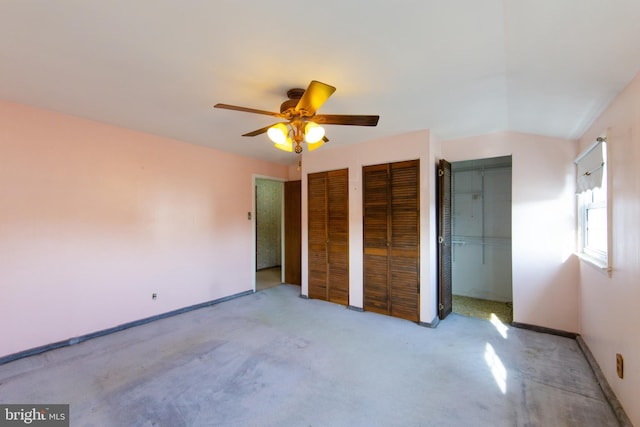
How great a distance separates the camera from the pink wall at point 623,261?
1.65 meters

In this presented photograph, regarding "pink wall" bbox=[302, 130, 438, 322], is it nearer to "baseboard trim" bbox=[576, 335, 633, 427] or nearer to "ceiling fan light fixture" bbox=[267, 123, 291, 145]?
"baseboard trim" bbox=[576, 335, 633, 427]

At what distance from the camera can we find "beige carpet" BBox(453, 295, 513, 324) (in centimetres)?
357

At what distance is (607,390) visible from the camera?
6.50 feet

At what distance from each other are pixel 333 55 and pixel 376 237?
2.45m

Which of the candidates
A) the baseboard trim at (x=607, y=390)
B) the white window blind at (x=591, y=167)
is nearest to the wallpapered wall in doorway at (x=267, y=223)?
the white window blind at (x=591, y=167)

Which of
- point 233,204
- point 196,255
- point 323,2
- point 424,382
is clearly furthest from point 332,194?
point 323,2

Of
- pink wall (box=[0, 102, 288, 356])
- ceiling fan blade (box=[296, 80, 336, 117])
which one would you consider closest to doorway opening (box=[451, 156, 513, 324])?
ceiling fan blade (box=[296, 80, 336, 117])

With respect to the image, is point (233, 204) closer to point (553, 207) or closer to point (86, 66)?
point (86, 66)

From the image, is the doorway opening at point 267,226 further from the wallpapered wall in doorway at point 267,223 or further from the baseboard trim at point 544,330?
the baseboard trim at point 544,330

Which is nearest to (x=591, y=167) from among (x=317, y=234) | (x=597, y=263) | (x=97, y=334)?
(x=597, y=263)

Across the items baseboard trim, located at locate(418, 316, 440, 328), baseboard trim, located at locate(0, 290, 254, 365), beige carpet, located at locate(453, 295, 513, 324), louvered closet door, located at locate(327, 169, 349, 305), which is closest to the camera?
baseboard trim, located at locate(0, 290, 254, 365)

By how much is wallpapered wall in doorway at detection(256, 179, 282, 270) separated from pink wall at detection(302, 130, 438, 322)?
2804mm

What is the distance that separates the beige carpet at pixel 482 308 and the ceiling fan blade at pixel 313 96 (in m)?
3.35

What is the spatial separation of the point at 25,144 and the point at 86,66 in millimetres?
1407
